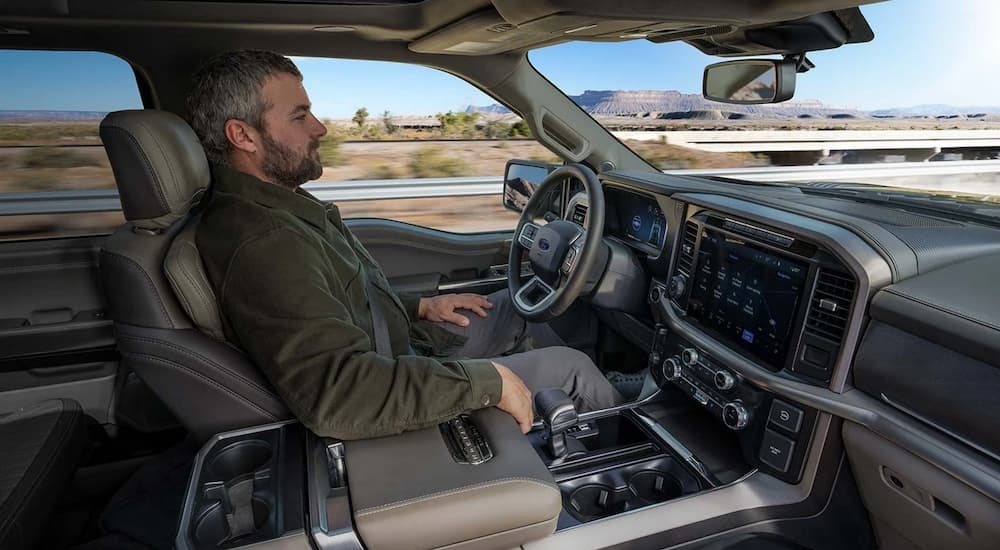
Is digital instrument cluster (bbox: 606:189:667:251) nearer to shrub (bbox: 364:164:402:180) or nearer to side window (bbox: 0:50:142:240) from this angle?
side window (bbox: 0:50:142:240)

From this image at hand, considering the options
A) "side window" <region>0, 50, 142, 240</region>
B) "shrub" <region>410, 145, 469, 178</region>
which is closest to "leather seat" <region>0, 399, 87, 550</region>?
"side window" <region>0, 50, 142, 240</region>

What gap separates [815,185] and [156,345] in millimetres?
2438

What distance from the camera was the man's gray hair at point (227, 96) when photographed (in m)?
1.84

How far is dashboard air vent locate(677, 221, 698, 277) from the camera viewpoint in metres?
2.24

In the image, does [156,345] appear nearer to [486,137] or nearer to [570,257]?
[570,257]

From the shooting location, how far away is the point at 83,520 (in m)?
2.14

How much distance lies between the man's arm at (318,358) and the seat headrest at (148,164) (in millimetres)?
291

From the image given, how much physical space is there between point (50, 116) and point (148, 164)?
6.11 ft

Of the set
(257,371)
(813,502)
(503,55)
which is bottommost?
(813,502)

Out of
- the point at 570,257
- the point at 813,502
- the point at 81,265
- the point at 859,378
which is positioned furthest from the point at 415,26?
the point at 813,502

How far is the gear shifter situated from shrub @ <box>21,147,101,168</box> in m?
2.64

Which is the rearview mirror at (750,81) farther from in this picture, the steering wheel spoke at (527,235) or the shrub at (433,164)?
the shrub at (433,164)

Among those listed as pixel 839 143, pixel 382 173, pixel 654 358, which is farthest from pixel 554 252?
pixel 382 173

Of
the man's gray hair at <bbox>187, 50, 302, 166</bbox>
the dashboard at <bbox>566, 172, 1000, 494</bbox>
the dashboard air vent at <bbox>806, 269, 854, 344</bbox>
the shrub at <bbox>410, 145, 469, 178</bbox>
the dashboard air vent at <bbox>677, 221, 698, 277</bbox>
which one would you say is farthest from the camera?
the shrub at <bbox>410, 145, 469, 178</bbox>
